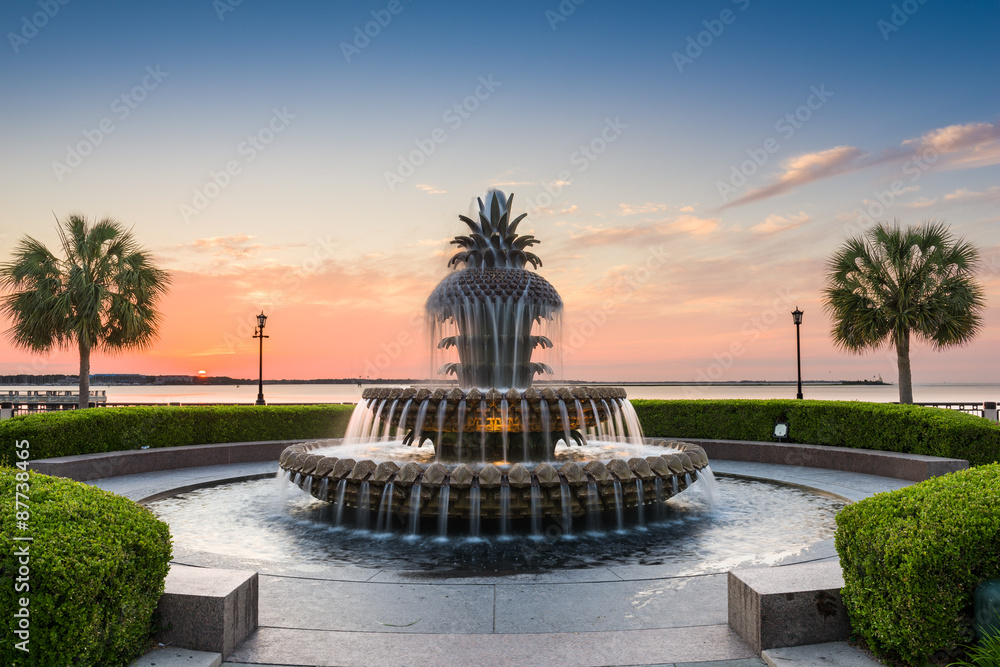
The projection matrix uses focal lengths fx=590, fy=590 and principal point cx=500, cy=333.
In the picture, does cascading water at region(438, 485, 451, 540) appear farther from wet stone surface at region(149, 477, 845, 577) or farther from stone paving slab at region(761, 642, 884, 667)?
stone paving slab at region(761, 642, 884, 667)

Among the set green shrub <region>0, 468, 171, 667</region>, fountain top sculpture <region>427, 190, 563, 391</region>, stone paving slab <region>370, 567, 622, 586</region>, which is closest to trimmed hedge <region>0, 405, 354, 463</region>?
fountain top sculpture <region>427, 190, 563, 391</region>

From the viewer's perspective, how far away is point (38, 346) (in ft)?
71.5

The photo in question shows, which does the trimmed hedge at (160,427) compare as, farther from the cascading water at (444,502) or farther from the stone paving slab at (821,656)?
the stone paving slab at (821,656)

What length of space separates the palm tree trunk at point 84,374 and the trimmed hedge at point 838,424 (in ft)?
63.4

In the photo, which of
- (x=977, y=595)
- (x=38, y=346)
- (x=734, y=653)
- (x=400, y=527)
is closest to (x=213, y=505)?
(x=400, y=527)

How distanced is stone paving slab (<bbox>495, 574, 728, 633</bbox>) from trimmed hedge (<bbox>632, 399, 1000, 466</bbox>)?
31.0 ft

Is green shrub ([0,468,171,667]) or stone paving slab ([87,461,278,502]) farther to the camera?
stone paving slab ([87,461,278,502])

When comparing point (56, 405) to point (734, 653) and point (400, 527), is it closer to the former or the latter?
point (400, 527)

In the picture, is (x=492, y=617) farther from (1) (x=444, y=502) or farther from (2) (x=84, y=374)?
(2) (x=84, y=374)

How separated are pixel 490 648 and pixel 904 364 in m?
23.8

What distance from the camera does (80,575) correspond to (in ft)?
10.3

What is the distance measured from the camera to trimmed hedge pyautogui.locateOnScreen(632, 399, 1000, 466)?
12.0 metres

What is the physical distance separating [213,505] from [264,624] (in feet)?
19.3

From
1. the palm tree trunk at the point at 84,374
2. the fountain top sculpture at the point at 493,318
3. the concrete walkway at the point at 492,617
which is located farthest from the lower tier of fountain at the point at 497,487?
the palm tree trunk at the point at 84,374
